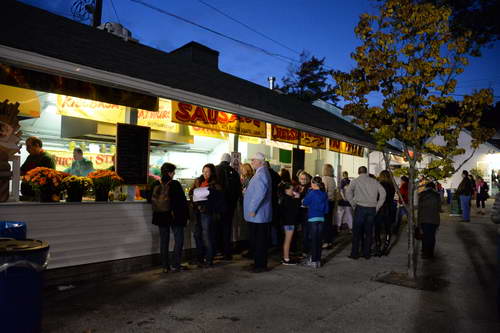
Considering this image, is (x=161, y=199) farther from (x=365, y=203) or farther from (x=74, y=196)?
(x=365, y=203)

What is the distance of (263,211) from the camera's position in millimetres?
6520

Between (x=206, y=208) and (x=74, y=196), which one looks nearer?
(x=74, y=196)

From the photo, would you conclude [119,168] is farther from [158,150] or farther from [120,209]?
[158,150]

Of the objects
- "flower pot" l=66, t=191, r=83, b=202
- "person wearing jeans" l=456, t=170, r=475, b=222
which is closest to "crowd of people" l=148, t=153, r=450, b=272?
"flower pot" l=66, t=191, r=83, b=202

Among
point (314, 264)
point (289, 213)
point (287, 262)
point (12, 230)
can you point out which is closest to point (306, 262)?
point (314, 264)

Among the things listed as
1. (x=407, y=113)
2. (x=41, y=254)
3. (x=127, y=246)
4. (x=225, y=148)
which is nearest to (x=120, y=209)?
(x=127, y=246)

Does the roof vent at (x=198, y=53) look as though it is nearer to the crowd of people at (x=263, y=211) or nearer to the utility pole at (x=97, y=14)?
the utility pole at (x=97, y=14)

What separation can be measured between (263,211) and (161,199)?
171 centimetres

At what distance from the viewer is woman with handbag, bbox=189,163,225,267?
21.8 feet

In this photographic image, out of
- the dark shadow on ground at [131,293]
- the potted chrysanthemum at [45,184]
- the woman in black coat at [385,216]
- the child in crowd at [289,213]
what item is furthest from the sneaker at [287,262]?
the potted chrysanthemum at [45,184]

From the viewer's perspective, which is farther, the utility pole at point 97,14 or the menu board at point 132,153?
the utility pole at point 97,14

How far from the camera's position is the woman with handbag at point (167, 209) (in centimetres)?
617

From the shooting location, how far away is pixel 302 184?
8.30 metres

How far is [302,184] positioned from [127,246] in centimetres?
384
